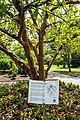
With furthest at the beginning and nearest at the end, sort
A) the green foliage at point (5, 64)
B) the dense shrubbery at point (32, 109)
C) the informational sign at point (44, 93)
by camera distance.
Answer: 1. the green foliage at point (5, 64)
2. the dense shrubbery at point (32, 109)
3. the informational sign at point (44, 93)

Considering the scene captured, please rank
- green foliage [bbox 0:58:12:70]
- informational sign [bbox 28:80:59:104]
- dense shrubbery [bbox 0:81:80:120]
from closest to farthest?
informational sign [bbox 28:80:59:104]
dense shrubbery [bbox 0:81:80:120]
green foliage [bbox 0:58:12:70]

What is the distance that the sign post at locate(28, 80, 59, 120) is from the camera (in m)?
5.04

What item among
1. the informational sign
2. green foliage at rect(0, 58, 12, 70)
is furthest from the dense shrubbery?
green foliage at rect(0, 58, 12, 70)

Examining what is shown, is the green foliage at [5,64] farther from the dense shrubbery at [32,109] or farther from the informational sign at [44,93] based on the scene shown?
the informational sign at [44,93]

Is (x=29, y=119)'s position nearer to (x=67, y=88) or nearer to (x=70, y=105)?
(x=70, y=105)

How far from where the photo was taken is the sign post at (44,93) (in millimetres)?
5043

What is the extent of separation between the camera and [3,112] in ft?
23.4

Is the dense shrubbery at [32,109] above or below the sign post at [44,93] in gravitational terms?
below

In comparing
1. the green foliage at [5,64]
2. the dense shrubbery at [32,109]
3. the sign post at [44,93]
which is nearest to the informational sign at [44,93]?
the sign post at [44,93]

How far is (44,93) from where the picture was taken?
5086 mm

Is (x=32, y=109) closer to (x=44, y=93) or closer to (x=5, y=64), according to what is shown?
(x=44, y=93)

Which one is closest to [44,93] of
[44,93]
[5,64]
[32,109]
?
[44,93]

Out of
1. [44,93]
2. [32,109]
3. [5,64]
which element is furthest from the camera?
[5,64]

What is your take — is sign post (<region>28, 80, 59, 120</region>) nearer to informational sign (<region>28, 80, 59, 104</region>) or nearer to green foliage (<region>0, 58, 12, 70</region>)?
informational sign (<region>28, 80, 59, 104</region>)
